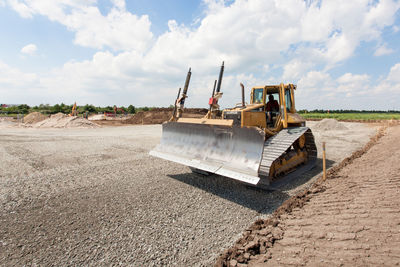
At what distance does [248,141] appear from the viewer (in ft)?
16.4

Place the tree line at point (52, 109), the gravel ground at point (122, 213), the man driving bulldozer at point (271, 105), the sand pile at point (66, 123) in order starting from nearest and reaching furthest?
the gravel ground at point (122, 213)
the man driving bulldozer at point (271, 105)
the sand pile at point (66, 123)
the tree line at point (52, 109)

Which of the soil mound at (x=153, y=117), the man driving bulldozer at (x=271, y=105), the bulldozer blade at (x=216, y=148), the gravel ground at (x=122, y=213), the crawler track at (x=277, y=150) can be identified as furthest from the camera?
the soil mound at (x=153, y=117)

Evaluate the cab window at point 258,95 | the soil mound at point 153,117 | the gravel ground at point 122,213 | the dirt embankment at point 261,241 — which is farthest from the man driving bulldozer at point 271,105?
the soil mound at point 153,117

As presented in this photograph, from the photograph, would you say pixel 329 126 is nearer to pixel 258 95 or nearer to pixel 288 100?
pixel 288 100

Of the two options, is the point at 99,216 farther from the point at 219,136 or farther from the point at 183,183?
the point at 219,136

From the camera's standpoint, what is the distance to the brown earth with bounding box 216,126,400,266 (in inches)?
95.6

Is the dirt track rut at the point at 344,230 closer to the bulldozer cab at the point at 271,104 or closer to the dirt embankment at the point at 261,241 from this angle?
the dirt embankment at the point at 261,241

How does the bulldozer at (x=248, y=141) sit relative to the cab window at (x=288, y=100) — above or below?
below

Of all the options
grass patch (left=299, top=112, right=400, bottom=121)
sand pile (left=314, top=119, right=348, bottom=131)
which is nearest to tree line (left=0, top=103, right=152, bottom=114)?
sand pile (left=314, top=119, right=348, bottom=131)

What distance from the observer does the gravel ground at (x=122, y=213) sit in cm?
287

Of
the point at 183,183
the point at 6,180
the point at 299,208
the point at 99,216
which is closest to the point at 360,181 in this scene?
the point at 299,208

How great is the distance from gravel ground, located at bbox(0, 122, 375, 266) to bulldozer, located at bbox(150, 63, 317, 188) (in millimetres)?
521

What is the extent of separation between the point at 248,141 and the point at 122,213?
2938mm

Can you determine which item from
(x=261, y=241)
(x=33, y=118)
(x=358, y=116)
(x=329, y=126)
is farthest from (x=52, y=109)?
(x=358, y=116)
